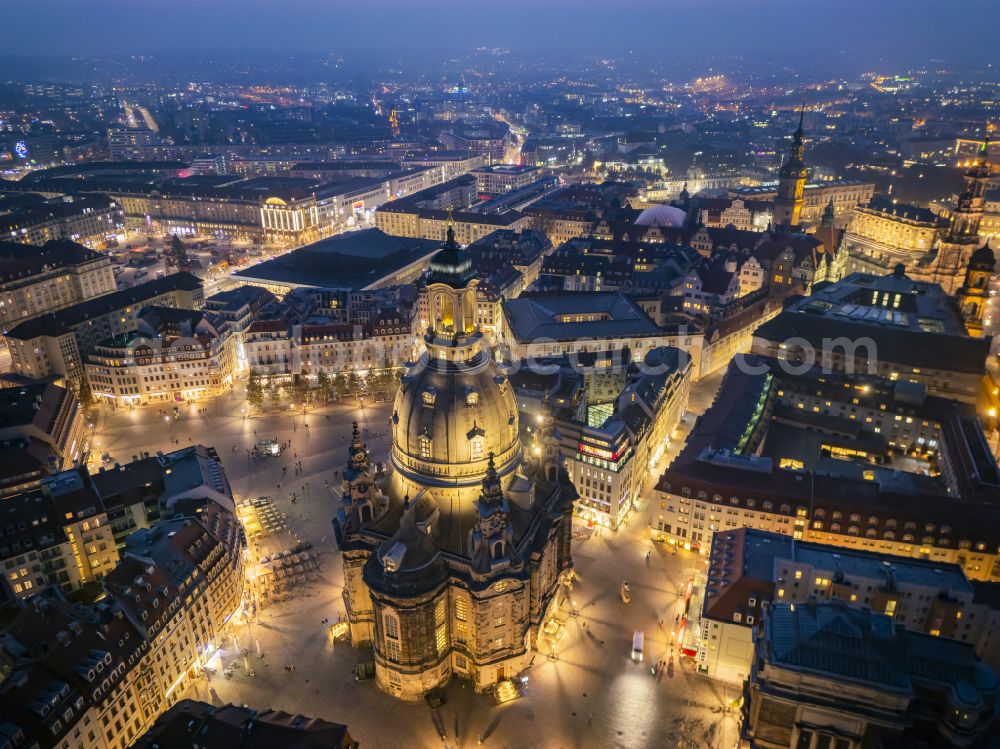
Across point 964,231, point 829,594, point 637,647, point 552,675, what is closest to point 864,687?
point 829,594

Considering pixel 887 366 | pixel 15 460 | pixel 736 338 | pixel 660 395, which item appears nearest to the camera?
pixel 15 460

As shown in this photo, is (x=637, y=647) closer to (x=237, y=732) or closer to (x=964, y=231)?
(x=237, y=732)

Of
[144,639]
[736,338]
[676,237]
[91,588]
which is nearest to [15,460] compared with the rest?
[91,588]

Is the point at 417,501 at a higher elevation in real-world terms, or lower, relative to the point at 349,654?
higher

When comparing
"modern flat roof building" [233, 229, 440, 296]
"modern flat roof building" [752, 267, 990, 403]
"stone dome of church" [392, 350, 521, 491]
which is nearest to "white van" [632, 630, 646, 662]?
"stone dome of church" [392, 350, 521, 491]

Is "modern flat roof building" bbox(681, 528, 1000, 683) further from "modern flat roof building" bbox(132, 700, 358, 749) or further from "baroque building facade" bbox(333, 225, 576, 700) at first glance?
"modern flat roof building" bbox(132, 700, 358, 749)

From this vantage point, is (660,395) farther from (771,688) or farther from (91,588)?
(91,588)

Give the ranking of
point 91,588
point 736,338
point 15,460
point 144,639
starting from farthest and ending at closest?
point 736,338 < point 15,460 < point 91,588 < point 144,639

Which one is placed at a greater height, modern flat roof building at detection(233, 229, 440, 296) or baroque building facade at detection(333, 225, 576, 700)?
baroque building facade at detection(333, 225, 576, 700)
